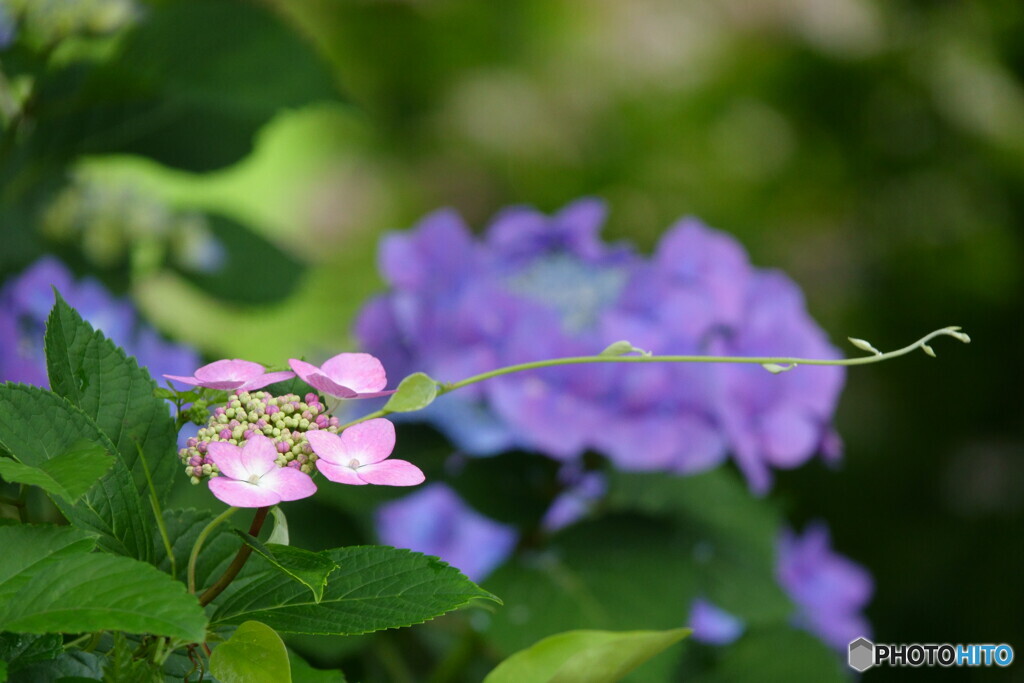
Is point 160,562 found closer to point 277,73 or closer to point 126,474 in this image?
point 126,474

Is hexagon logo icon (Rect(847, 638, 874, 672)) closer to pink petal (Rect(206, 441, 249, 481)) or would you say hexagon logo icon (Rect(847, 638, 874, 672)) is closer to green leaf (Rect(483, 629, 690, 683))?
green leaf (Rect(483, 629, 690, 683))

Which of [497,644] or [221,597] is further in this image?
[497,644]

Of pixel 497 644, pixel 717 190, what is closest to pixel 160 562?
pixel 497 644

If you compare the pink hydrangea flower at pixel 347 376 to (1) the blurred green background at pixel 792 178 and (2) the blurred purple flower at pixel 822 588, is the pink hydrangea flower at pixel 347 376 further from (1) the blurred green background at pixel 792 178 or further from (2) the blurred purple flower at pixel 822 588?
(1) the blurred green background at pixel 792 178

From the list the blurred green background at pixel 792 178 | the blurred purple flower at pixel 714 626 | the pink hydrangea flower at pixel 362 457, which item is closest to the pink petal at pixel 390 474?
the pink hydrangea flower at pixel 362 457

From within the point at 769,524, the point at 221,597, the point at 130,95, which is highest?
the point at 130,95

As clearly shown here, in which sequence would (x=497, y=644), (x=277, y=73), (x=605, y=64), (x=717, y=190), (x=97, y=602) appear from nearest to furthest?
(x=97, y=602), (x=497, y=644), (x=277, y=73), (x=717, y=190), (x=605, y=64)

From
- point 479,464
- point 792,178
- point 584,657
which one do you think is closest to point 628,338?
point 479,464
